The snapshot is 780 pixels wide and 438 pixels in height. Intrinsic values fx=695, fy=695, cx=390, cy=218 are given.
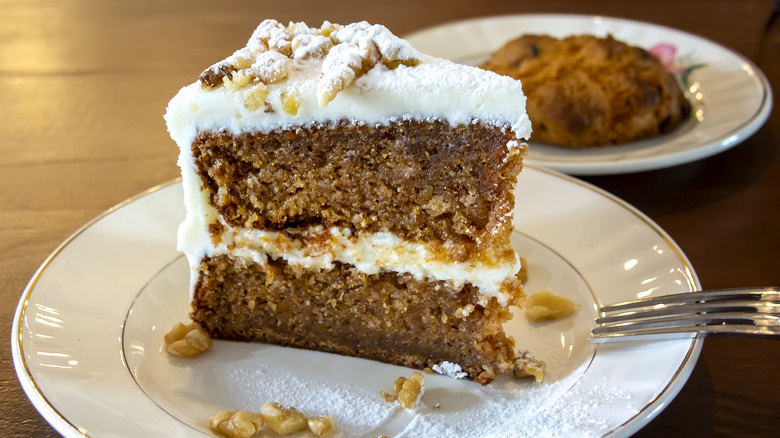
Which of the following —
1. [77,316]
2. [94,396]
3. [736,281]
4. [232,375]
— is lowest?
[736,281]

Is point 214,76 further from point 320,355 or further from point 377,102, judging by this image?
point 320,355

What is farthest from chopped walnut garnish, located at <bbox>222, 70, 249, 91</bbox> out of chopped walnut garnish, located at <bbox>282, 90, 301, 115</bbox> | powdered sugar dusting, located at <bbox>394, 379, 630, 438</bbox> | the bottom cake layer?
powdered sugar dusting, located at <bbox>394, 379, 630, 438</bbox>

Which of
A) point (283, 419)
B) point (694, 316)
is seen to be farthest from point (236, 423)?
point (694, 316)

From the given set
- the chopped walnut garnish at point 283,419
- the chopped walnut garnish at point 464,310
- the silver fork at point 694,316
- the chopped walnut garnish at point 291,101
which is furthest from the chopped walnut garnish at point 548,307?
the chopped walnut garnish at point 291,101

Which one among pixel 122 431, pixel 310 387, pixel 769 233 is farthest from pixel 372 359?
pixel 769 233

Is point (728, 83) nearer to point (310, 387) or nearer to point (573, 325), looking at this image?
point (573, 325)

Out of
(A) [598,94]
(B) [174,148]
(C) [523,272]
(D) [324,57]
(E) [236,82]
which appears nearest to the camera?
(E) [236,82]

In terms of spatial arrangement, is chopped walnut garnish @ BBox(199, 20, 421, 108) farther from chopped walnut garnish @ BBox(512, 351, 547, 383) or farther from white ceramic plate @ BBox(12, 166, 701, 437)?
chopped walnut garnish @ BBox(512, 351, 547, 383)
